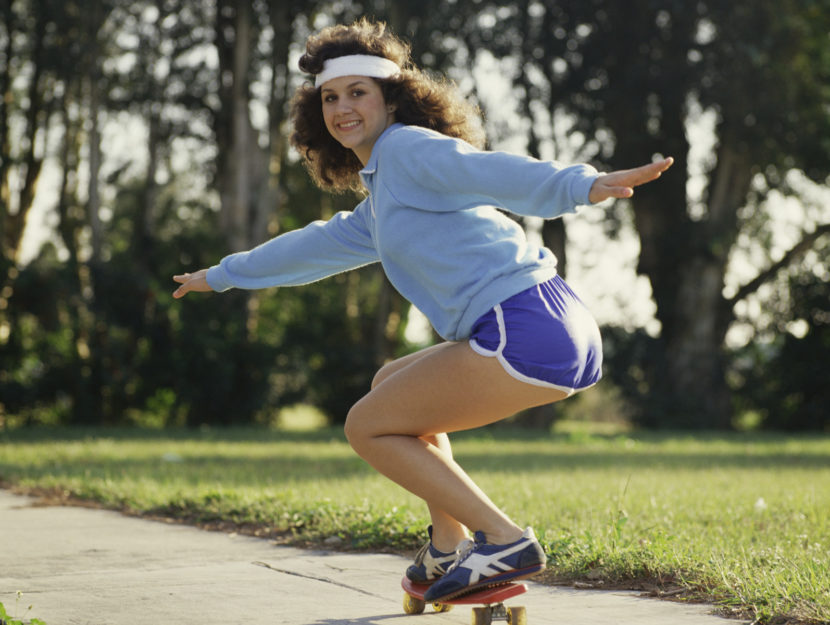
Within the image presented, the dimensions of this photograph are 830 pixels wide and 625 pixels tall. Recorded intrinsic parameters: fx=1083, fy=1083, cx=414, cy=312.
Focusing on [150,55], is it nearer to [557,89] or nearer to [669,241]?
[557,89]

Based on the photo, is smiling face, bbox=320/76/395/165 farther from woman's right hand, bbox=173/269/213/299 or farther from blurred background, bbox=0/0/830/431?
blurred background, bbox=0/0/830/431

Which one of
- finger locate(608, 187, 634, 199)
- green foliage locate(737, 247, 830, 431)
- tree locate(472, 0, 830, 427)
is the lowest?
green foliage locate(737, 247, 830, 431)

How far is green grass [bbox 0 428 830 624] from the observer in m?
4.29

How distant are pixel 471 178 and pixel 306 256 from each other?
38.5 inches

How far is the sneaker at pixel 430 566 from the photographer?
12.2ft

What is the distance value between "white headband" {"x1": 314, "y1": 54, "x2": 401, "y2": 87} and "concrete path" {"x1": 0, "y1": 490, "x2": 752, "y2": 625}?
1.90 metres

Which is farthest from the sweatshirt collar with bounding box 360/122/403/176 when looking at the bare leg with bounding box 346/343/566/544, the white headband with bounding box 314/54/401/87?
the bare leg with bounding box 346/343/566/544

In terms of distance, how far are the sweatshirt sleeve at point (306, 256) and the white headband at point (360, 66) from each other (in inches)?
18.8

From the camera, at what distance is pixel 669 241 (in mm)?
21375

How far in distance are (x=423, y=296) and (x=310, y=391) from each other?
17.3m

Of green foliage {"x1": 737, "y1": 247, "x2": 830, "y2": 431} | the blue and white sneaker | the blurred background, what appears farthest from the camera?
green foliage {"x1": 737, "y1": 247, "x2": 830, "y2": 431}

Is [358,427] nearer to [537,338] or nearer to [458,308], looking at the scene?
[458,308]

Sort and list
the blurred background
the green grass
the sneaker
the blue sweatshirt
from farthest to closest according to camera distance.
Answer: the blurred background, the green grass, the sneaker, the blue sweatshirt

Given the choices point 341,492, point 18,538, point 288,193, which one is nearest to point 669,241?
point 288,193
